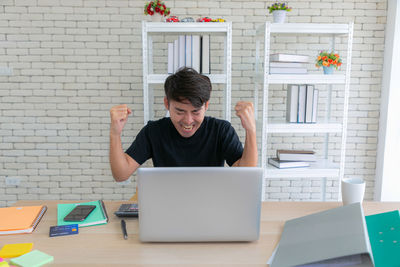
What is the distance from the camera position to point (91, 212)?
1278mm

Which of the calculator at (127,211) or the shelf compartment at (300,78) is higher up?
the shelf compartment at (300,78)

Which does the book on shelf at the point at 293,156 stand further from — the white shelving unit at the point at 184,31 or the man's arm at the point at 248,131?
the man's arm at the point at 248,131

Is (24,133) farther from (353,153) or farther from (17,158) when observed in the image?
(353,153)

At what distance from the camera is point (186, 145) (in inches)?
68.9

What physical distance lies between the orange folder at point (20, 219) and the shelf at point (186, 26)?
1.62 metres

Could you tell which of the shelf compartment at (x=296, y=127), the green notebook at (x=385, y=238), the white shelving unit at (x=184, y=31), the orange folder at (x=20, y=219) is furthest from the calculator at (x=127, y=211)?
the shelf compartment at (x=296, y=127)

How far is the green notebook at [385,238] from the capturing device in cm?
85

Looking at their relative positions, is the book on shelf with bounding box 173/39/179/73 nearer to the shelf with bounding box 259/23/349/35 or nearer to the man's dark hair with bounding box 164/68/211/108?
the shelf with bounding box 259/23/349/35

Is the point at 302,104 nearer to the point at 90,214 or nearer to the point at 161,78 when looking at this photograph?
the point at 161,78

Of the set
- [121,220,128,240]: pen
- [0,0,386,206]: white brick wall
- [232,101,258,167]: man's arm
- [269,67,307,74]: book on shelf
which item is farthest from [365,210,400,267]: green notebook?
[0,0,386,206]: white brick wall

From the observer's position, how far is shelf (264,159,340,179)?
2.63 m

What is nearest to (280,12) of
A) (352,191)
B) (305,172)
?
(305,172)

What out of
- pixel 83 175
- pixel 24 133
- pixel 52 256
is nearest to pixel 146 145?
pixel 52 256

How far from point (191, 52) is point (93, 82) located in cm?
106
